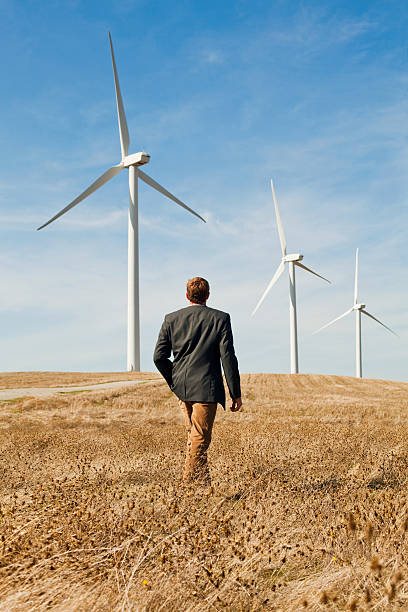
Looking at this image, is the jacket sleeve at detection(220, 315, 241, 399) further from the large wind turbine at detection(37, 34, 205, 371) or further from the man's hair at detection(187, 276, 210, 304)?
the large wind turbine at detection(37, 34, 205, 371)

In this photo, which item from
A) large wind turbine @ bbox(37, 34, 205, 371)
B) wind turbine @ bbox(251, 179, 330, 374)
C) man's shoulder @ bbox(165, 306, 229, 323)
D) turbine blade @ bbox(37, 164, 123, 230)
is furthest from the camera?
wind turbine @ bbox(251, 179, 330, 374)

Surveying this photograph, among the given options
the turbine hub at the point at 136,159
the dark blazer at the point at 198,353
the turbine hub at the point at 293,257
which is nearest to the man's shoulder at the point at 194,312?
the dark blazer at the point at 198,353

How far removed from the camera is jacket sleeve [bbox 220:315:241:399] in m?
6.09

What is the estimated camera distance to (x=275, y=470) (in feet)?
22.4

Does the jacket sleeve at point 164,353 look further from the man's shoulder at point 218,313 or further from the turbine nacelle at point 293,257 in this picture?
the turbine nacelle at point 293,257

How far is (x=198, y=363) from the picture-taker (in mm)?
6293

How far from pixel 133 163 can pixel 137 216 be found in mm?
4774

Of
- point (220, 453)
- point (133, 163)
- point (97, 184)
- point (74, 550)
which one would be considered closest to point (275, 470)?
point (220, 453)

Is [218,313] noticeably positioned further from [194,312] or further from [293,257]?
[293,257]

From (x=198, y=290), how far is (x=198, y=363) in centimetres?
94

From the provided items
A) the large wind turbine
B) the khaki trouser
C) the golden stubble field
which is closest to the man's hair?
the khaki trouser

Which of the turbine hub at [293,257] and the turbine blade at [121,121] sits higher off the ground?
the turbine blade at [121,121]

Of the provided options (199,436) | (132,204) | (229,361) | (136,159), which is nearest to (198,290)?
(229,361)

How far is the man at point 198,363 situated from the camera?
6.14 metres
